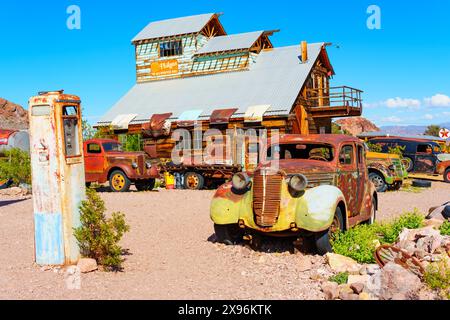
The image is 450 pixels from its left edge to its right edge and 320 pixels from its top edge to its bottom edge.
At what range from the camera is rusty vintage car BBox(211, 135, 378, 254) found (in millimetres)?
7582

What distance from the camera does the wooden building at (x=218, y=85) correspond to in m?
23.6

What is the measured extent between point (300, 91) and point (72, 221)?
1827cm

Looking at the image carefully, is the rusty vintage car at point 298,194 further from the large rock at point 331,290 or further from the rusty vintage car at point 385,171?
the rusty vintage car at point 385,171

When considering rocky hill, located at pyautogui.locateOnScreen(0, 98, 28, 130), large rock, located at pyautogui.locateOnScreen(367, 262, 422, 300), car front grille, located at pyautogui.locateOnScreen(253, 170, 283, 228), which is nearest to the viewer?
large rock, located at pyautogui.locateOnScreen(367, 262, 422, 300)

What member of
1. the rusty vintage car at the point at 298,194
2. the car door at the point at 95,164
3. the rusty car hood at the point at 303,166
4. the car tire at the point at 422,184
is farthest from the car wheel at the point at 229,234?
the car tire at the point at 422,184

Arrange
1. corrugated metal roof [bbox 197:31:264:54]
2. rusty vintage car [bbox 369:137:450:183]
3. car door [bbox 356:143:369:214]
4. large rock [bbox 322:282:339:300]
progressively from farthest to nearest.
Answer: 1. corrugated metal roof [bbox 197:31:264:54]
2. rusty vintage car [bbox 369:137:450:183]
3. car door [bbox 356:143:369:214]
4. large rock [bbox 322:282:339:300]

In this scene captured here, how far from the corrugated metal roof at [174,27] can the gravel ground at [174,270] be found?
20278mm

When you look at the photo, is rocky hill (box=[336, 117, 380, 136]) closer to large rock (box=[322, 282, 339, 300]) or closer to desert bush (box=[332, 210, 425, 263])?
desert bush (box=[332, 210, 425, 263])

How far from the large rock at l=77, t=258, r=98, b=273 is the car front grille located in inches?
99.2

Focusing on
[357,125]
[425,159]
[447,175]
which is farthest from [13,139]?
[357,125]

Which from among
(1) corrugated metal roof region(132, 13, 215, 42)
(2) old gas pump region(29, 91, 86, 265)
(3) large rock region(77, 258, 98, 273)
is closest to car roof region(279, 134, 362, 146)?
(2) old gas pump region(29, 91, 86, 265)

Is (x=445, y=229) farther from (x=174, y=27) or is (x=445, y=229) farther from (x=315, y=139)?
(x=174, y=27)
